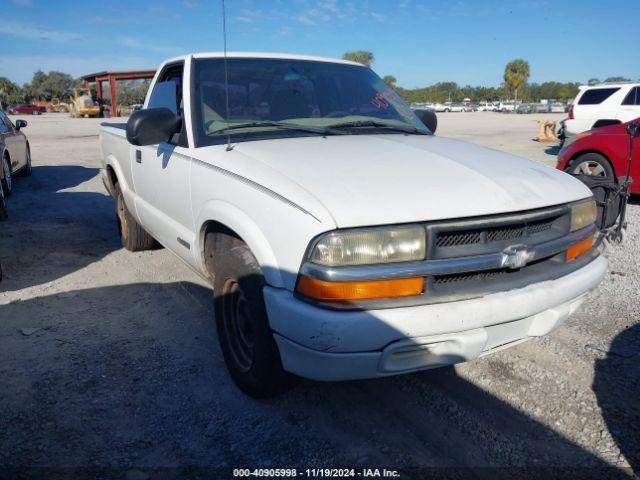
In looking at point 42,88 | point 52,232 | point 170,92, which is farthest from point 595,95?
point 42,88

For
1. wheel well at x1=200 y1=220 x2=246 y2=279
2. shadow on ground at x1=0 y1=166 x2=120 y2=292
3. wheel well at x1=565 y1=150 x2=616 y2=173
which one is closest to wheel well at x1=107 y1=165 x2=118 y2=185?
shadow on ground at x1=0 y1=166 x2=120 y2=292

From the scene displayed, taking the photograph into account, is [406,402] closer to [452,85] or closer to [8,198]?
[8,198]

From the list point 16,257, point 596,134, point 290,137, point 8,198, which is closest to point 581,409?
point 290,137

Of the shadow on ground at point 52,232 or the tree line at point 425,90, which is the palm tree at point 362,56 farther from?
the shadow on ground at point 52,232

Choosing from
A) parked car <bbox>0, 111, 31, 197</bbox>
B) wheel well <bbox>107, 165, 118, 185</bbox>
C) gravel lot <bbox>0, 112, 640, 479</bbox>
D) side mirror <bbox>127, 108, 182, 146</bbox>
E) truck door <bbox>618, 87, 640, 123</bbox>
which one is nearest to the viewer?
gravel lot <bbox>0, 112, 640, 479</bbox>

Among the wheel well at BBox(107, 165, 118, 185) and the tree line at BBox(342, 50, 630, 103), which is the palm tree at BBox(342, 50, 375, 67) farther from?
the wheel well at BBox(107, 165, 118, 185)

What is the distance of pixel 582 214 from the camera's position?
8.60 feet

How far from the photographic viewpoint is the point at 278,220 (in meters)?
2.15

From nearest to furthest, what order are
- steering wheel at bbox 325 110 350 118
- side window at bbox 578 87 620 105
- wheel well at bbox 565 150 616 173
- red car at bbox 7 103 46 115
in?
steering wheel at bbox 325 110 350 118
wheel well at bbox 565 150 616 173
side window at bbox 578 87 620 105
red car at bbox 7 103 46 115

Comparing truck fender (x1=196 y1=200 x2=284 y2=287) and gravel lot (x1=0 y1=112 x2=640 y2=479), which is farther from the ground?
truck fender (x1=196 y1=200 x2=284 y2=287)

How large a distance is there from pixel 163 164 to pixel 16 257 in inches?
107

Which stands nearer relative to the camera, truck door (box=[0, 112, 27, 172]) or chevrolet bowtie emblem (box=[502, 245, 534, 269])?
chevrolet bowtie emblem (box=[502, 245, 534, 269])

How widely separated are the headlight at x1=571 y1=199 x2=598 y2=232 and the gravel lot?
3.01 ft

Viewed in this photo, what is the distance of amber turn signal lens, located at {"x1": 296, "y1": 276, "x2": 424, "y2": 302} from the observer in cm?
199
